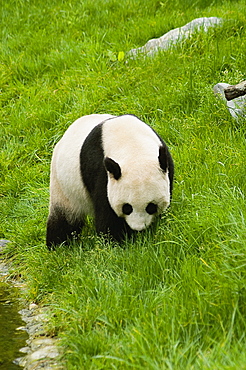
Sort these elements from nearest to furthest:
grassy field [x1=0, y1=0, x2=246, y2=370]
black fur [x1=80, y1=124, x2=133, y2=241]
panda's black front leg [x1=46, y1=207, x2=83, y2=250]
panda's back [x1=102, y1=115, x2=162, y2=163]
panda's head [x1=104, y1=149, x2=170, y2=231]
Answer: grassy field [x1=0, y1=0, x2=246, y2=370] < panda's head [x1=104, y1=149, x2=170, y2=231] < panda's back [x1=102, y1=115, x2=162, y2=163] < black fur [x1=80, y1=124, x2=133, y2=241] < panda's black front leg [x1=46, y1=207, x2=83, y2=250]

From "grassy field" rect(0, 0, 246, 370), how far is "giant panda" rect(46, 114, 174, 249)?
7.6 inches

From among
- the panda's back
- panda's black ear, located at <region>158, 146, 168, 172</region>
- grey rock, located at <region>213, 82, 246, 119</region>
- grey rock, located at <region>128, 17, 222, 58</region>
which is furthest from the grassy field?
the panda's back

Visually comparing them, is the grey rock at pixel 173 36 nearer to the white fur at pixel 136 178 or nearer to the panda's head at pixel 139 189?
the white fur at pixel 136 178

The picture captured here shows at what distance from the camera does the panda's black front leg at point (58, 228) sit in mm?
5234

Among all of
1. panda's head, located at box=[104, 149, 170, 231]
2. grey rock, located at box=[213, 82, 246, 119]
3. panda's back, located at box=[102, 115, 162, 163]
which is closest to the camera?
panda's head, located at box=[104, 149, 170, 231]

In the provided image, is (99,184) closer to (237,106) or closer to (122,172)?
(122,172)

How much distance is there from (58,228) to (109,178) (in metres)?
1.16

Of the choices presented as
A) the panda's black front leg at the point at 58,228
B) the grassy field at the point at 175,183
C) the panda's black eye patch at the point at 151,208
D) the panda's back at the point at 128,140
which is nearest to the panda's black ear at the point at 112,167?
the panda's back at the point at 128,140

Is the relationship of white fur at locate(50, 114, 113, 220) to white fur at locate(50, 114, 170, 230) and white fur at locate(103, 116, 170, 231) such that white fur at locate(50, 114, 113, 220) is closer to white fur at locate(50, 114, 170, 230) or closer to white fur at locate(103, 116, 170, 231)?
white fur at locate(50, 114, 170, 230)

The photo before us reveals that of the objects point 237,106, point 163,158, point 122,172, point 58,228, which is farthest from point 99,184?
point 237,106

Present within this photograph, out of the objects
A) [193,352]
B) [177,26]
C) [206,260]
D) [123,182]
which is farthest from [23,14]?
[193,352]

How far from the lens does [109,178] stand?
4297 millimetres

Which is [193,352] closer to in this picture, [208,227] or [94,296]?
[94,296]

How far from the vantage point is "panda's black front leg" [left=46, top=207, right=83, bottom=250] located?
5.23 metres
